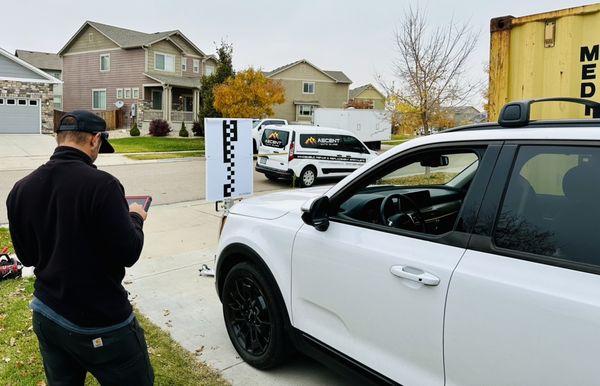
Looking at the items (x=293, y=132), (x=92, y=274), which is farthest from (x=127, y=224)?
(x=293, y=132)

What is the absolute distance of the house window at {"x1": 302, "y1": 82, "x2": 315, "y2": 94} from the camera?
50.1 m

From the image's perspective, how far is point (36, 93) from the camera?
30422 millimetres

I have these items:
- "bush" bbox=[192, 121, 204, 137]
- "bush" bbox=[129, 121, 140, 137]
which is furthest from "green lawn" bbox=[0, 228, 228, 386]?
"bush" bbox=[192, 121, 204, 137]

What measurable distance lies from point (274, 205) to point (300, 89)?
156 feet

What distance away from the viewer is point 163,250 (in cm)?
673

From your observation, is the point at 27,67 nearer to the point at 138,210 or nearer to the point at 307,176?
the point at 307,176

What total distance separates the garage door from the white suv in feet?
106

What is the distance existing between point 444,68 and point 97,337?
1683 centimetres

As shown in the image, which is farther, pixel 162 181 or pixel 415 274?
pixel 162 181

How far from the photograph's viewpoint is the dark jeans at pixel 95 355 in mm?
2104

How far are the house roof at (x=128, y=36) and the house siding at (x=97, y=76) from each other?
2.07ft

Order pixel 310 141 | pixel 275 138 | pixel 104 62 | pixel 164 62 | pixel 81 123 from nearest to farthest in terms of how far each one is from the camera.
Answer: pixel 81 123 < pixel 310 141 < pixel 275 138 < pixel 164 62 < pixel 104 62

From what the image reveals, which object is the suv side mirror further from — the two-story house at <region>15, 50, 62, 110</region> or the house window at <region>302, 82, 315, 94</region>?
the two-story house at <region>15, 50, 62, 110</region>

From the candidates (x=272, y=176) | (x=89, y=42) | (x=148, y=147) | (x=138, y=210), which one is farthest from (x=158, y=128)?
(x=138, y=210)
